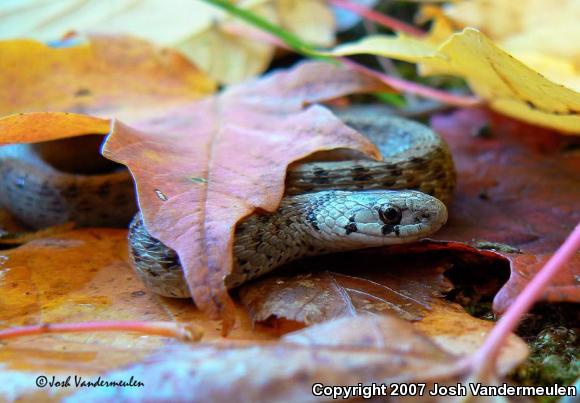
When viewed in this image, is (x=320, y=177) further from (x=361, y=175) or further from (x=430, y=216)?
(x=430, y=216)

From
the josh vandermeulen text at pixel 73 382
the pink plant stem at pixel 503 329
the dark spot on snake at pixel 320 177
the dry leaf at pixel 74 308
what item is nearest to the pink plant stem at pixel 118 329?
the dry leaf at pixel 74 308

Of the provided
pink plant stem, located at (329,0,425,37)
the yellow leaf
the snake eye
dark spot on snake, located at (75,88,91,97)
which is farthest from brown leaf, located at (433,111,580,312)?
dark spot on snake, located at (75,88,91,97)

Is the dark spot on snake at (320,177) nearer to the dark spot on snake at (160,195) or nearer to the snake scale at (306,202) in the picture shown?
the snake scale at (306,202)

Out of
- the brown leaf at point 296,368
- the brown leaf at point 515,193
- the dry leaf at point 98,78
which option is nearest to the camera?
the brown leaf at point 296,368

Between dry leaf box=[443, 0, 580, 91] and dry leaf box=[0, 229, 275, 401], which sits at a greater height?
dry leaf box=[443, 0, 580, 91]

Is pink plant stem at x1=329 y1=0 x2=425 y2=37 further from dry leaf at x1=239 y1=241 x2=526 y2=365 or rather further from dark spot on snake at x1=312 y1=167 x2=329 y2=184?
dry leaf at x1=239 y1=241 x2=526 y2=365

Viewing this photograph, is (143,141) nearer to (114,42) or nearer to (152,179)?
(152,179)
